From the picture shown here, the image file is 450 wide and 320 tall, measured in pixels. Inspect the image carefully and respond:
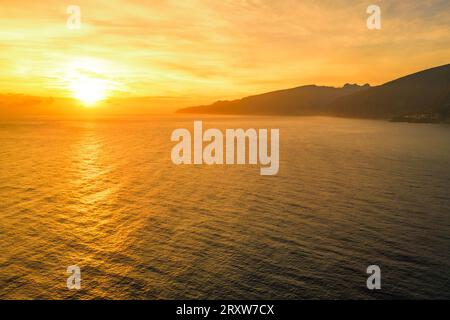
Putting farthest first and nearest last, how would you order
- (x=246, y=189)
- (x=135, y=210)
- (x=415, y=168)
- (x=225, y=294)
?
1. (x=415, y=168)
2. (x=246, y=189)
3. (x=135, y=210)
4. (x=225, y=294)

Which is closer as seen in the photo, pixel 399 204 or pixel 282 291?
pixel 282 291

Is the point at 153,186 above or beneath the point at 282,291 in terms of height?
above

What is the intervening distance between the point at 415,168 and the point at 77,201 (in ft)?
272

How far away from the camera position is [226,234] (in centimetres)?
4569

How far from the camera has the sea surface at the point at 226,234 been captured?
109 feet

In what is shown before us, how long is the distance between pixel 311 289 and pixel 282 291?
9.00 feet

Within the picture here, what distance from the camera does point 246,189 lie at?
70.8m

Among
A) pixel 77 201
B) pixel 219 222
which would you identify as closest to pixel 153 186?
pixel 77 201

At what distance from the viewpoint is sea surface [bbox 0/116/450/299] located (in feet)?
109
